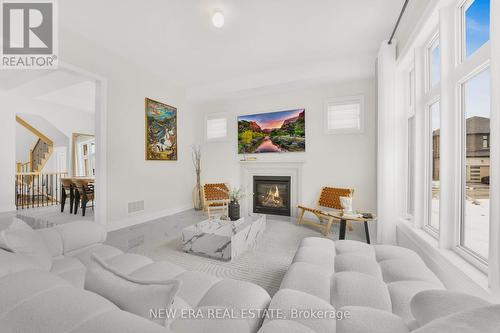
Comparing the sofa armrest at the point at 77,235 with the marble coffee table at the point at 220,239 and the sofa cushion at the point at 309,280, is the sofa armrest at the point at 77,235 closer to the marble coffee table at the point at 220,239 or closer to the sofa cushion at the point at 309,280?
the marble coffee table at the point at 220,239

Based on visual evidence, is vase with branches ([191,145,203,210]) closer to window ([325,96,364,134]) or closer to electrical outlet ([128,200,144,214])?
electrical outlet ([128,200,144,214])

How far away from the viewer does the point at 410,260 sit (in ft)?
5.04

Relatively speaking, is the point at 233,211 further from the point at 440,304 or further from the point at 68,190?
the point at 68,190

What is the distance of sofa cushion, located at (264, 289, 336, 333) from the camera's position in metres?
0.88

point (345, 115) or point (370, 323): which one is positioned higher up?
point (345, 115)

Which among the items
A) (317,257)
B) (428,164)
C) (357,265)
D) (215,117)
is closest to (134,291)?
(317,257)

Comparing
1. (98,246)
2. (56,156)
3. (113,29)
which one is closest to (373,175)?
(98,246)

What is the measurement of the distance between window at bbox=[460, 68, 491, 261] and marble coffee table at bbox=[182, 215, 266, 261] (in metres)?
2.08

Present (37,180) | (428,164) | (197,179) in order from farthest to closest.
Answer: (37,180)
(197,179)
(428,164)

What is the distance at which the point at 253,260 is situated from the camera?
8.13 ft

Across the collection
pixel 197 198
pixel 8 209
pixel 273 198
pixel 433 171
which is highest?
pixel 433 171

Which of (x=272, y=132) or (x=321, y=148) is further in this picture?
(x=272, y=132)

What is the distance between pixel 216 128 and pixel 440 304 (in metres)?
5.08

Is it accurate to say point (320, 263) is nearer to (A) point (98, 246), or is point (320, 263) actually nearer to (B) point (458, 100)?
(B) point (458, 100)
